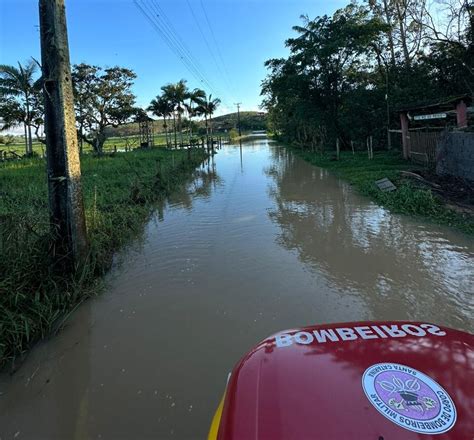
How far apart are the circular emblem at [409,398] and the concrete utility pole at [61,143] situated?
394cm

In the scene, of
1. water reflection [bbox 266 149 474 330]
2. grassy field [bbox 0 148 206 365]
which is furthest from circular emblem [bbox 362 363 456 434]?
grassy field [bbox 0 148 206 365]

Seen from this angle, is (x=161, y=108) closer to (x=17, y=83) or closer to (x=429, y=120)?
(x=17, y=83)

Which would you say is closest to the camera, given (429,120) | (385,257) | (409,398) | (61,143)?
(409,398)

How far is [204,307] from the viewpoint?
3.93 metres

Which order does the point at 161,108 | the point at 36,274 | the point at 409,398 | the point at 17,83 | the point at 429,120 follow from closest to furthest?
the point at 409,398 < the point at 36,274 < the point at 429,120 < the point at 17,83 < the point at 161,108

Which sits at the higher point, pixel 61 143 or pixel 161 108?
pixel 161 108

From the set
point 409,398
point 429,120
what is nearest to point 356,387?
point 409,398

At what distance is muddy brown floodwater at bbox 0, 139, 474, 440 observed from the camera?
2.49 m

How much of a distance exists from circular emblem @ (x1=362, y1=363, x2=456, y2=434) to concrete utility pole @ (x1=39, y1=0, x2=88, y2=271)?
3941 millimetres

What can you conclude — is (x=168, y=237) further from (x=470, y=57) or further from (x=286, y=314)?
(x=470, y=57)

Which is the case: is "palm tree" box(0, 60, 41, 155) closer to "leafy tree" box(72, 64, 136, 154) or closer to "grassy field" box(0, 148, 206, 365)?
"leafy tree" box(72, 64, 136, 154)

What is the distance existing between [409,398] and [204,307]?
2.91 metres

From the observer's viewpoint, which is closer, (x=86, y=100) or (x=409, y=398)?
(x=409, y=398)

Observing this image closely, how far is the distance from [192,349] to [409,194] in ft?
22.4
